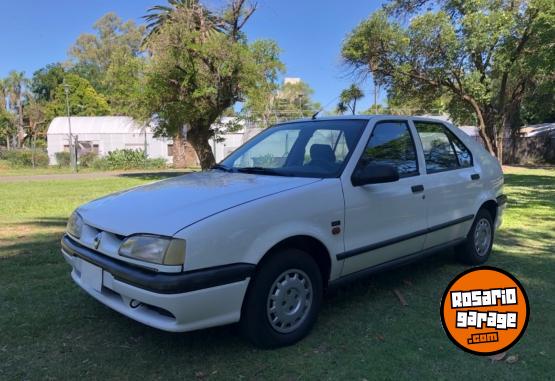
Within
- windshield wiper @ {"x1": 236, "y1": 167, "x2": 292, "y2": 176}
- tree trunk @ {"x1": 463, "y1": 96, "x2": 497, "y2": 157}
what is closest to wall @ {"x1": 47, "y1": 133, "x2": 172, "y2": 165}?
tree trunk @ {"x1": 463, "y1": 96, "x2": 497, "y2": 157}

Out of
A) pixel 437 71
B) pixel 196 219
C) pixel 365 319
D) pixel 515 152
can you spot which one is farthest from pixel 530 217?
pixel 515 152

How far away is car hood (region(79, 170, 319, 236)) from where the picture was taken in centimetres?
297

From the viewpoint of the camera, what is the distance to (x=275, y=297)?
3.24m

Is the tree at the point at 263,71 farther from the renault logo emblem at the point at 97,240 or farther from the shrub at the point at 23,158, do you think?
the shrub at the point at 23,158

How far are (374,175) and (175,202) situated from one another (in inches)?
59.0

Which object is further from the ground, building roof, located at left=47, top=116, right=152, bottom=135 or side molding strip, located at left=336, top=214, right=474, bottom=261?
building roof, located at left=47, top=116, right=152, bottom=135

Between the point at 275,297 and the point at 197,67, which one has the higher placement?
the point at 197,67

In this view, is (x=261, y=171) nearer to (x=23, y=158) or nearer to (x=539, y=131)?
(x=23, y=158)

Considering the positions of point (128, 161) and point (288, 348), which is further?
point (128, 161)

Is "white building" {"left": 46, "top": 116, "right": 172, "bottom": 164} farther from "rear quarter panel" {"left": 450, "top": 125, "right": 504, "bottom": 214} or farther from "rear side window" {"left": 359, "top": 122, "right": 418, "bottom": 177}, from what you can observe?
"rear side window" {"left": 359, "top": 122, "right": 418, "bottom": 177}

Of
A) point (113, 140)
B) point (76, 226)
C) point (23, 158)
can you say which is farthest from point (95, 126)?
point (76, 226)

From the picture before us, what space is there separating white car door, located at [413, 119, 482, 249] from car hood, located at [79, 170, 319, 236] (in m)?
1.53

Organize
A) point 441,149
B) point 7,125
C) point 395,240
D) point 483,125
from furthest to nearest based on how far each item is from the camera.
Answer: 1. point 7,125
2. point 483,125
3. point 441,149
4. point 395,240

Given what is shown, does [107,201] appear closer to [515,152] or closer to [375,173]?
[375,173]
